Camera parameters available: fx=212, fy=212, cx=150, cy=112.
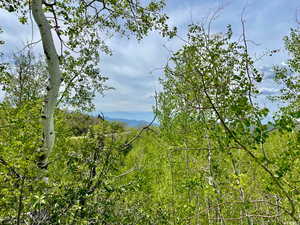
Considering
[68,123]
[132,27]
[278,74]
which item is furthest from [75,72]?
[278,74]

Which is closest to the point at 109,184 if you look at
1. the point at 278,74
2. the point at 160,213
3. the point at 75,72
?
the point at 160,213

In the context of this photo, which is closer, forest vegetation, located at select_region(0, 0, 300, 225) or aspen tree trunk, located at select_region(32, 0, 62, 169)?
forest vegetation, located at select_region(0, 0, 300, 225)

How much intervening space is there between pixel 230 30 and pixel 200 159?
3.82 meters

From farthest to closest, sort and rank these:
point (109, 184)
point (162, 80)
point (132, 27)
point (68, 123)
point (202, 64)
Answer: point (162, 80) → point (68, 123) → point (132, 27) → point (109, 184) → point (202, 64)

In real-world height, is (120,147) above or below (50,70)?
below

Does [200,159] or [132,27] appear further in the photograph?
[200,159]

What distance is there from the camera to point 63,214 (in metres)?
2.82

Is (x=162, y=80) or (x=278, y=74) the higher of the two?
(x=278, y=74)

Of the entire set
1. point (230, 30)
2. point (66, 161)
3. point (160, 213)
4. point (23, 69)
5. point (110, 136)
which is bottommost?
point (160, 213)

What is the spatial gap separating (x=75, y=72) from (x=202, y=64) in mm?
5566

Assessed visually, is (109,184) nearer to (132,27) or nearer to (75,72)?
(132,27)

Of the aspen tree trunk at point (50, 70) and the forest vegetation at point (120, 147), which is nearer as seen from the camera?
the forest vegetation at point (120, 147)

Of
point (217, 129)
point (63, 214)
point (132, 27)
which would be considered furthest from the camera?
point (132, 27)

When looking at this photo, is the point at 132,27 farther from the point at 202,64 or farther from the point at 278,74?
the point at 278,74
